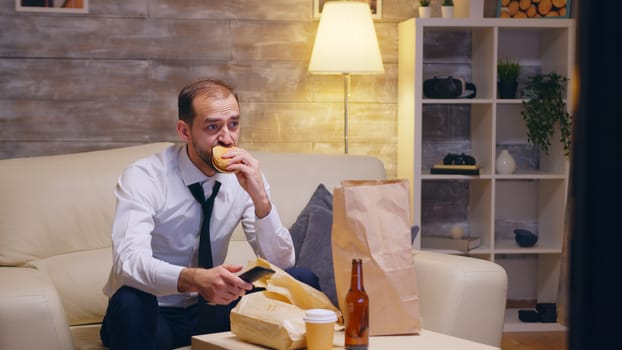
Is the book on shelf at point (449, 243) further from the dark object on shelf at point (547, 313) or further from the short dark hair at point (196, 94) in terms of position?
the short dark hair at point (196, 94)

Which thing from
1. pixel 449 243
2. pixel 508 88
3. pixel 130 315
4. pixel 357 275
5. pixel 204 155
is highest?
pixel 508 88

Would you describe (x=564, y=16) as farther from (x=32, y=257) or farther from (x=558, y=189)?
(x=32, y=257)

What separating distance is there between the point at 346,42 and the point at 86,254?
1.42m

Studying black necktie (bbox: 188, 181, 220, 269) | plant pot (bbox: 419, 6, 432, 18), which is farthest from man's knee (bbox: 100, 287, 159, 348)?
plant pot (bbox: 419, 6, 432, 18)

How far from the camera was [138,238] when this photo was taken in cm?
199

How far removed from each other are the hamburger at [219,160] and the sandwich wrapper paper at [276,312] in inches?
15.4

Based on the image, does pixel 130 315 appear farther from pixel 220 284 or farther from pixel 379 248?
pixel 379 248

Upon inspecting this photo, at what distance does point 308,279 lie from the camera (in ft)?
6.88

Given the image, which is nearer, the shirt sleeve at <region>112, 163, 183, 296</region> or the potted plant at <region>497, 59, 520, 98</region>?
the shirt sleeve at <region>112, 163, 183, 296</region>

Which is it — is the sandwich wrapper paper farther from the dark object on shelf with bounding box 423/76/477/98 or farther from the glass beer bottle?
the dark object on shelf with bounding box 423/76/477/98

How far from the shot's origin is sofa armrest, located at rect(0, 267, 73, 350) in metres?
1.88

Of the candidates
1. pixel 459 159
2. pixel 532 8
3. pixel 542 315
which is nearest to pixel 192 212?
pixel 459 159

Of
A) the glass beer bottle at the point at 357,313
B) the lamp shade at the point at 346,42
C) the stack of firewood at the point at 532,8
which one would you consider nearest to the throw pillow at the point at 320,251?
the glass beer bottle at the point at 357,313

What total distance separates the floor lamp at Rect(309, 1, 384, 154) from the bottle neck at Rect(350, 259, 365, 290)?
1757 mm
